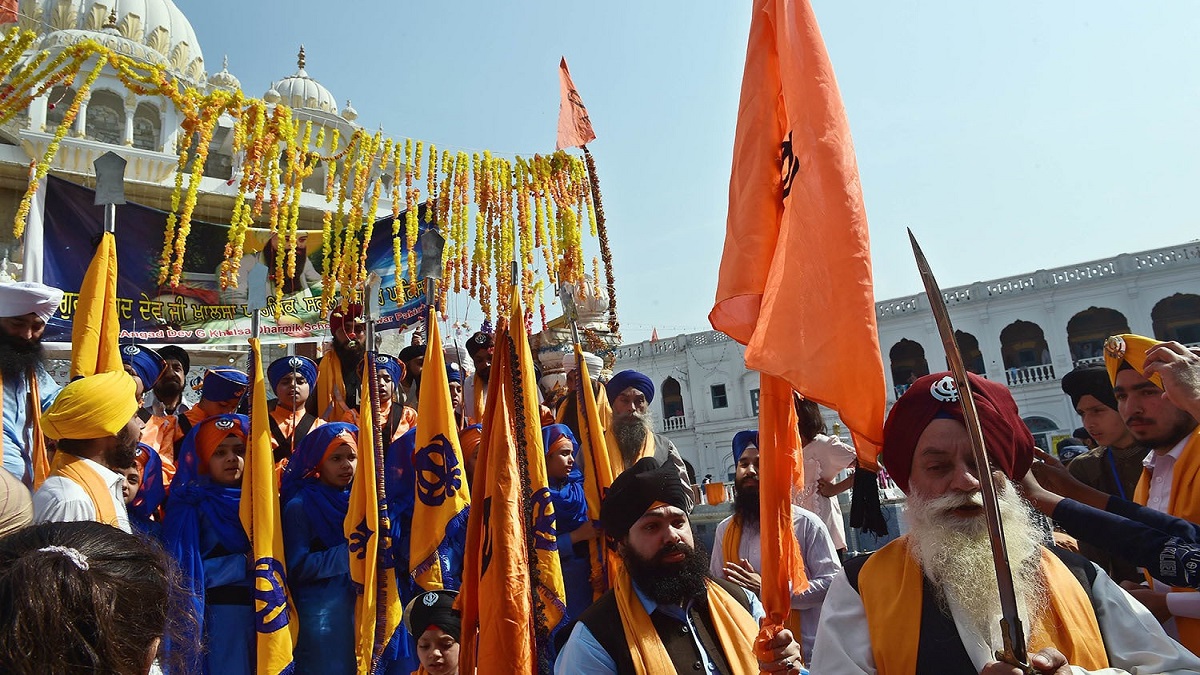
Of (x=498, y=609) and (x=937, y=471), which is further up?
(x=937, y=471)

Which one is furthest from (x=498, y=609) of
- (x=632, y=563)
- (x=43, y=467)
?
(x=43, y=467)

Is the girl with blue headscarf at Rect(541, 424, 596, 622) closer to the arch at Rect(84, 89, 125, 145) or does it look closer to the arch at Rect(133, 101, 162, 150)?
the arch at Rect(84, 89, 125, 145)

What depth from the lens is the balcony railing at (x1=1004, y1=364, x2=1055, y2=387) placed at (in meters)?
27.5

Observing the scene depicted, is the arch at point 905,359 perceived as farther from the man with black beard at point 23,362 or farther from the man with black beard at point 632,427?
the man with black beard at point 23,362

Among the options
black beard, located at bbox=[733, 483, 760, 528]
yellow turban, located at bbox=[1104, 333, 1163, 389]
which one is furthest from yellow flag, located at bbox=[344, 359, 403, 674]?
yellow turban, located at bbox=[1104, 333, 1163, 389]

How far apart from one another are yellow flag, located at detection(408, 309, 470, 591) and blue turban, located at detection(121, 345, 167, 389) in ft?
6.51

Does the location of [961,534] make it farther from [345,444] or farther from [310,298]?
[310,298]

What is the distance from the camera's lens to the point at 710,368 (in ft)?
110

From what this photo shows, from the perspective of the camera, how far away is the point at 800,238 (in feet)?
7.38

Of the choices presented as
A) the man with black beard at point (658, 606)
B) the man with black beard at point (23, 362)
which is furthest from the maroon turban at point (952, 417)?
the man with black beard at point (23, 362)

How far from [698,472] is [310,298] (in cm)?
2758

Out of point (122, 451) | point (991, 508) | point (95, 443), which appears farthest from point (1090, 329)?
point (95, 443)

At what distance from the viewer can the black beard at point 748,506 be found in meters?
3.80

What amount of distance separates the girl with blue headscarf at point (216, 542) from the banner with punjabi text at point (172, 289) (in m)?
2.58
